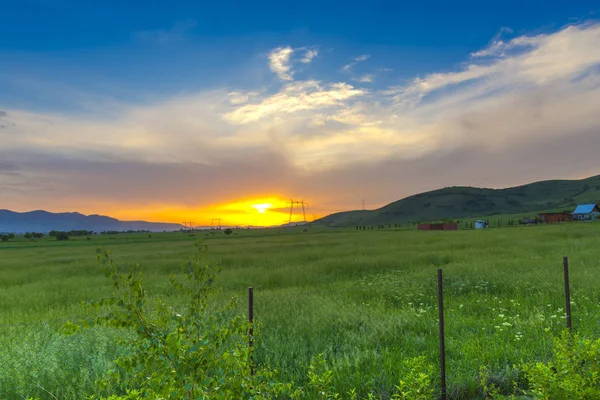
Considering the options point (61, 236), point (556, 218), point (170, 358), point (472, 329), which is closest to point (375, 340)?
point (472, 329)

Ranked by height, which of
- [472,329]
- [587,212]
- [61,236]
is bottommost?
[61,236]

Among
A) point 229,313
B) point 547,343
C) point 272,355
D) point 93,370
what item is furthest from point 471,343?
point 93,370

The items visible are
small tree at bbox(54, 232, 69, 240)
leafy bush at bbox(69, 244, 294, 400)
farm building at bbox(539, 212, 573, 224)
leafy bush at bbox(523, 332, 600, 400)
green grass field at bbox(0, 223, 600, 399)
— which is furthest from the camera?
small tree at bbox(54, 232, 69, 240)

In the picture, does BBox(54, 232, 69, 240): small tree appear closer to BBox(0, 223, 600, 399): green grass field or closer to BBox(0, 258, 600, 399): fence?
BBox(0, 223, 600, 399): green grass field

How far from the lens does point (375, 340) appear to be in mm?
9180

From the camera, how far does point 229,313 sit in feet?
41.4

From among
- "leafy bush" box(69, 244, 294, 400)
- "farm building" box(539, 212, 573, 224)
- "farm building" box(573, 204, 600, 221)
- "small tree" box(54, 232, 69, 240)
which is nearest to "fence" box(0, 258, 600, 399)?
"leafy bush" box(69, 244, 294, 400)

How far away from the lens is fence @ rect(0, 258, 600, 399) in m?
7.23

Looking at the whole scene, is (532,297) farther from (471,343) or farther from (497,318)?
(471,343)

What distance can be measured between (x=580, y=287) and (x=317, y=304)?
11.0m

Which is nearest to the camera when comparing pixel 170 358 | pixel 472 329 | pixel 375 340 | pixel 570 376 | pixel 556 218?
pixel 170 358

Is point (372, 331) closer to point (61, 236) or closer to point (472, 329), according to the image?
point (472, 329)

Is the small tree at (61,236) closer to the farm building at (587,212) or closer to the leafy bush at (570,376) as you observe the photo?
the leafy bush at (570,376)

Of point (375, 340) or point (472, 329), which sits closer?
point (375, 340)
